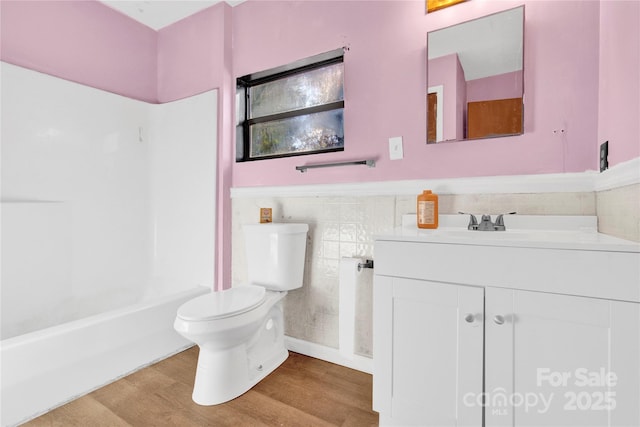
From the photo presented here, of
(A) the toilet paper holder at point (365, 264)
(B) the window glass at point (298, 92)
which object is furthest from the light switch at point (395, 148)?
(A) the toilet paper holder at point (365, 264)

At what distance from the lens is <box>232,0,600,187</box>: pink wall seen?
127 centimetres

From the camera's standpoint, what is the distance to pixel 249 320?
1457 mm

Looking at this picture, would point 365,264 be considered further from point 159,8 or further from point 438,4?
point 159,8

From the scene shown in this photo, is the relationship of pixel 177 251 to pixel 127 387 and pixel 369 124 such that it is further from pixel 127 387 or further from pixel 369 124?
pixel 369 124

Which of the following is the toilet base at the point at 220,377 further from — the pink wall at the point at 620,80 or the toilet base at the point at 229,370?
the pink wall at the point at 620,80

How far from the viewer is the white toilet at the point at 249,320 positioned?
1384 millimetres

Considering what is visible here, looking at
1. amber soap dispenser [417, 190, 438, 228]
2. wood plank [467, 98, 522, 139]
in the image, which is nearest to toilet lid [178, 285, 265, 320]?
amber soap dispenser [417, 190, 438, 228]

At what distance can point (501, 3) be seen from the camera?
1.39 m

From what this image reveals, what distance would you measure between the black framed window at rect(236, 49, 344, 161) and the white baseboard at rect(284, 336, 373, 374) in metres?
1.18

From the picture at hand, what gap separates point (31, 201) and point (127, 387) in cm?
126

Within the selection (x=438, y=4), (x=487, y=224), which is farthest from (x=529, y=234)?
(x=438, y=4)

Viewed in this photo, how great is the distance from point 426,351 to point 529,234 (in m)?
0.60

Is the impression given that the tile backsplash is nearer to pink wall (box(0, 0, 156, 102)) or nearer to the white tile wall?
the white tile wall

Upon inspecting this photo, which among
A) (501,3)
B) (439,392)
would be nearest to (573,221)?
(439,392)
